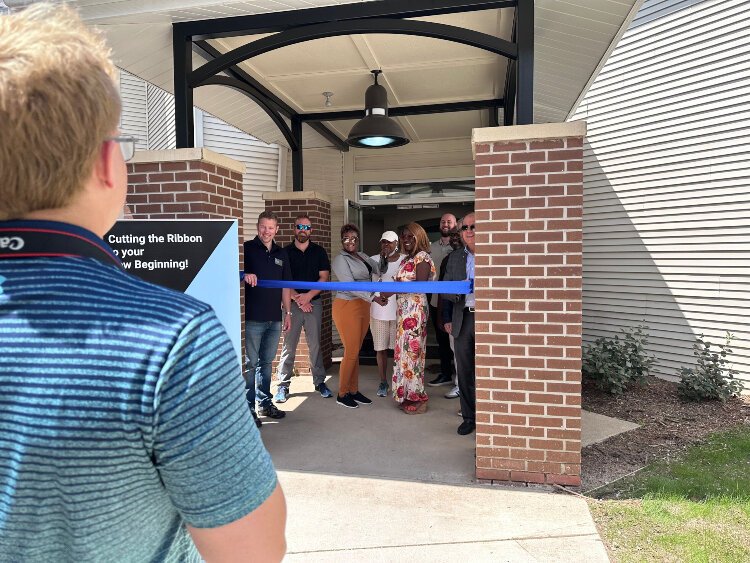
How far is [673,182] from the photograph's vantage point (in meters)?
6.80

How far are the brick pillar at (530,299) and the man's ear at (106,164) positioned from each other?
3134mm

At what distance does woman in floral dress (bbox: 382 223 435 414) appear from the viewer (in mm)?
5281

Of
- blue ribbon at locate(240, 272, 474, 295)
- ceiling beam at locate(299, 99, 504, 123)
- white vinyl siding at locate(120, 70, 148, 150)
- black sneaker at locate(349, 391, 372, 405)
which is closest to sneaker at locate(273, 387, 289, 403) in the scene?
black sneaker at locate(349, 391, 372, 405)

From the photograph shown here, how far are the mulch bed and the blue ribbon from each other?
1674 mm

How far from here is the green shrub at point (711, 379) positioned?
228 inches

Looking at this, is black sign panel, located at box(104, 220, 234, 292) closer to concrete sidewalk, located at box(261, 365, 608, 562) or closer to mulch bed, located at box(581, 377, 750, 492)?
concrete sidewalk, located at box(261, 365, 608, 562)

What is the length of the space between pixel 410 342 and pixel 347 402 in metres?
0.99

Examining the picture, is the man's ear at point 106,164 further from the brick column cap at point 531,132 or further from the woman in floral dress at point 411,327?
the woman in floral dress at point 411,327

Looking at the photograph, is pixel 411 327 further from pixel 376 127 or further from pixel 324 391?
pixel 376 127

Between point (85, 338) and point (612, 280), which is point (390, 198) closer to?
point (612, 280)

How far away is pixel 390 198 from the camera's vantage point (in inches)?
360

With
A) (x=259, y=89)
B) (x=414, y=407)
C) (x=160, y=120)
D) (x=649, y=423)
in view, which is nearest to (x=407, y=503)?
(x=414, y=407)

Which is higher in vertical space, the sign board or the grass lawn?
the sign board

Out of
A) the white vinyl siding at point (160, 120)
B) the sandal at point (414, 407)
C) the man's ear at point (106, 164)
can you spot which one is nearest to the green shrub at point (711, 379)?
the sandal at point (414, 407)
